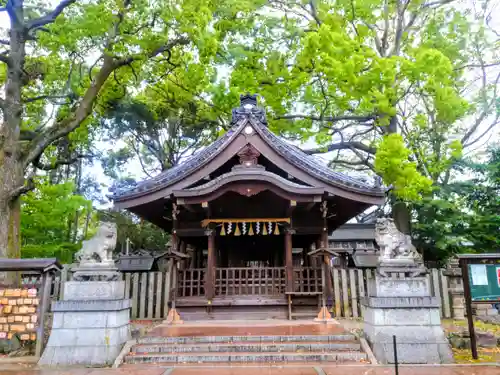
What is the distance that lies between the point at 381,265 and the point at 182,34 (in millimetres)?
11120

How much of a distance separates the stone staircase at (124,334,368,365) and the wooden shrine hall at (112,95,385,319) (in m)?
2.73

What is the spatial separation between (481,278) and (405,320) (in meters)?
1.79

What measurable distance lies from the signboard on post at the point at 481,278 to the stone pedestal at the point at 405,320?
2.49 ft

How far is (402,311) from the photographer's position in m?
7.41

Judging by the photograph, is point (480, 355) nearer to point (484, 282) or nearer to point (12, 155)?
point (484, 282)

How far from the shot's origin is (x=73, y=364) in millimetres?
7223

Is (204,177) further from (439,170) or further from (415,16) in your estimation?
(415,16)

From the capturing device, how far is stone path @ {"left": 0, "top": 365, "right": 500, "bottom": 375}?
20.9ft

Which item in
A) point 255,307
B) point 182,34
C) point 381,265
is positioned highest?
point 182,34

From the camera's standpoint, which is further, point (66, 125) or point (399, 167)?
point (399, 167)

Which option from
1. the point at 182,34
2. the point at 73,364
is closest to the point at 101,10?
the point at 182,34

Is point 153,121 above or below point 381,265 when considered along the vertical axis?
above

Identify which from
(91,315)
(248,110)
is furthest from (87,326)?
(248,110)

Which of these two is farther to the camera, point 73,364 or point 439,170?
point 439,170
